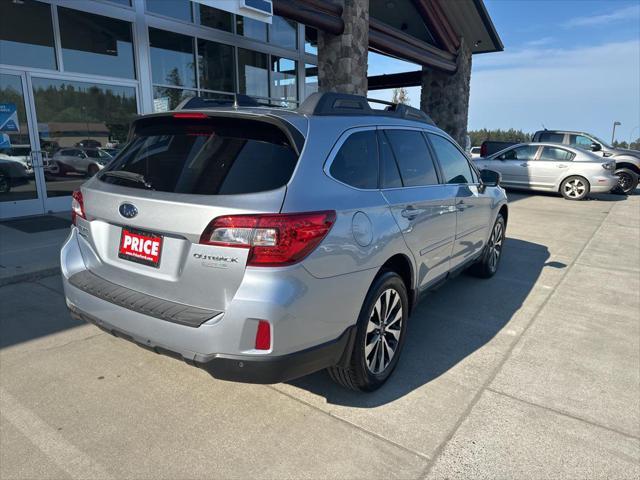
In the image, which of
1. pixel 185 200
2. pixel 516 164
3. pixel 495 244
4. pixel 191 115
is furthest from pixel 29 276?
pixel 516 164

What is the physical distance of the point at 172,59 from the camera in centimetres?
1017

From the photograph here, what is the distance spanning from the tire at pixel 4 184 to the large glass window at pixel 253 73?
19.8ft

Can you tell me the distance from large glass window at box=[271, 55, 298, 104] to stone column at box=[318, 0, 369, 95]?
247 cm

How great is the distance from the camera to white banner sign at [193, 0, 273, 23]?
7.66 meters

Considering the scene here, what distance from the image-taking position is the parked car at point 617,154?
1489 centimetres

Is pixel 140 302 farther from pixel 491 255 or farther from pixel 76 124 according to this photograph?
pixel 76 124

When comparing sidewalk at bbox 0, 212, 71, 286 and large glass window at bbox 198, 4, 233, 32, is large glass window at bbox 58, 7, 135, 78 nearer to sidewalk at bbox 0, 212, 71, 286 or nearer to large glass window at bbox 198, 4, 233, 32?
large glass window at bbox 198, 4, 233, 32

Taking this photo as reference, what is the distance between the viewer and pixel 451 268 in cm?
410

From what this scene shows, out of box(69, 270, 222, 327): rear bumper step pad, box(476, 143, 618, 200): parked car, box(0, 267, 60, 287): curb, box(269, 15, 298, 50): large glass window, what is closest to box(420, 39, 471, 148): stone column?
box(476, 143, 618, 200): parked car

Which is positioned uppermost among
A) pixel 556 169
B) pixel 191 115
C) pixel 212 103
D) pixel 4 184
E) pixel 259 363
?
pixel 212 103

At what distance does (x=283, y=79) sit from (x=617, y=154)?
37.4 feet

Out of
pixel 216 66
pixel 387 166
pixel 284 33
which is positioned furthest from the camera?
pixel 284 33

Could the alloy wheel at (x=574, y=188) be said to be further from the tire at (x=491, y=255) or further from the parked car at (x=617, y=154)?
the tire at (x=491, y=255)

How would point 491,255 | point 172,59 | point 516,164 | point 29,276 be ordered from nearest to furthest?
point 29,276, point 491,255, point 172,59, point 516,164
